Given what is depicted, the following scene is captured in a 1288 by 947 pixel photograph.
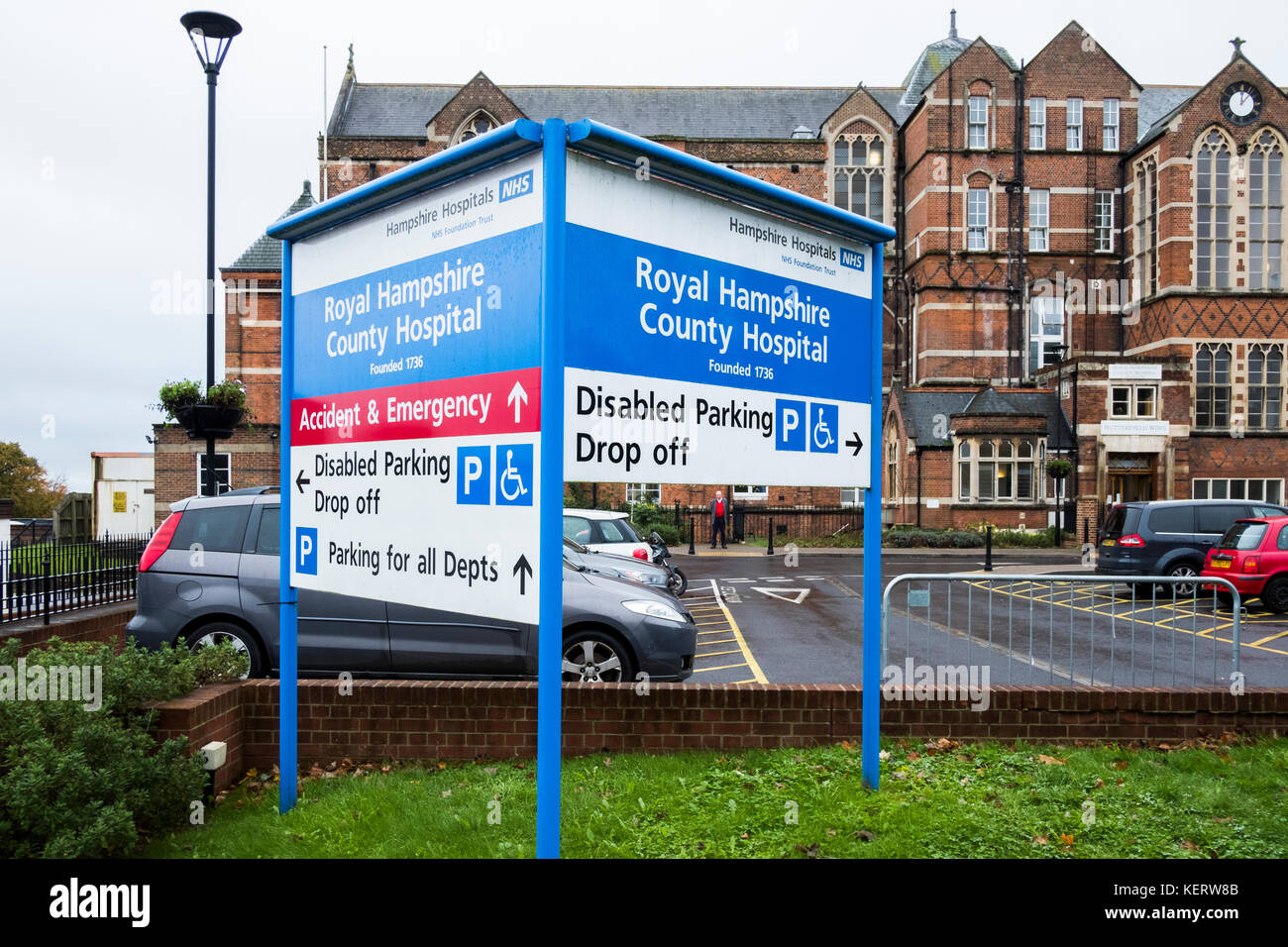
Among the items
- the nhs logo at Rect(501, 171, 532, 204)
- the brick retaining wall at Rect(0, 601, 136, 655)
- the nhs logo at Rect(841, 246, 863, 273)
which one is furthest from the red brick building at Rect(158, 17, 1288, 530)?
the nhs logo at Rect(501, 171, 532, 204)

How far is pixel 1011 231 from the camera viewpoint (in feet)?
132

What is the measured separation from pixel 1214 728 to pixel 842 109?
42.3 metres

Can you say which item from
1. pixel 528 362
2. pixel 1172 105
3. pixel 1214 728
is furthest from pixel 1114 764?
pixel 1172 105

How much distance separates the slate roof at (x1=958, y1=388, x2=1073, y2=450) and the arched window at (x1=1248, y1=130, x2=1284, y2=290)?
11.1 metres

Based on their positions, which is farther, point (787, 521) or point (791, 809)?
point (787, 521)

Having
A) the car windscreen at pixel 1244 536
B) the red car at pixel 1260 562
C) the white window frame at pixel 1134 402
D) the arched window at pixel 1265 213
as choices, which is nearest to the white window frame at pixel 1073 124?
the arched window at pixel 1265 213

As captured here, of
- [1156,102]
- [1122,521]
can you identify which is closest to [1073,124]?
[1156,102]

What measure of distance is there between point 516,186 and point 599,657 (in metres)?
4.37

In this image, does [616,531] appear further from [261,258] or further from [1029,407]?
[261,258]

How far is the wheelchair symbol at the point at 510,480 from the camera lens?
9.34ft

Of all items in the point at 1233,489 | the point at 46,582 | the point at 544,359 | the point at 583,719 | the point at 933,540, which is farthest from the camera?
the point at 1233,489

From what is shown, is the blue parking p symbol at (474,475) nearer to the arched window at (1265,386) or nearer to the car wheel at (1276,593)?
the car wheel at (1276,593)

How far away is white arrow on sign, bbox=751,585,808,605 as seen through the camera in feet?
52.7

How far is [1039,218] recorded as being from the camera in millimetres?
40500
